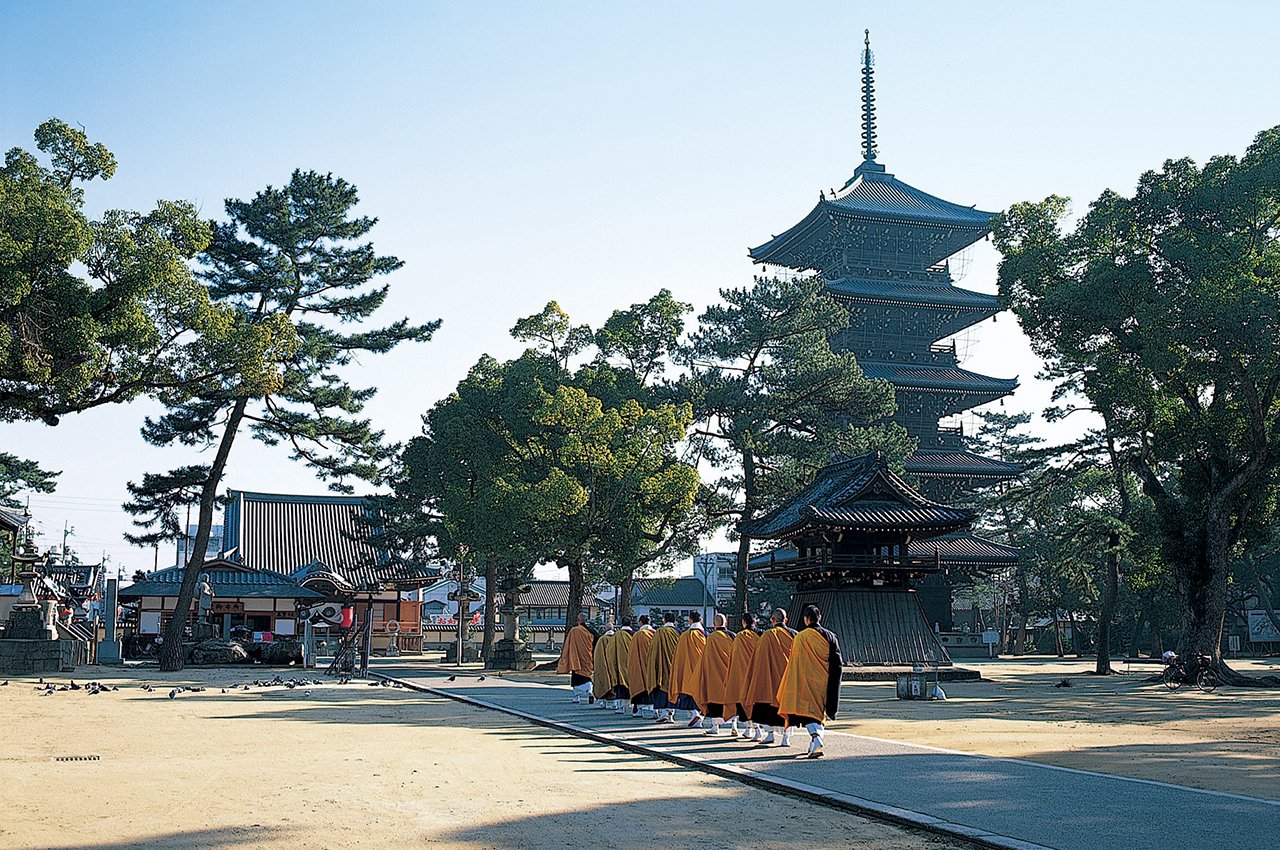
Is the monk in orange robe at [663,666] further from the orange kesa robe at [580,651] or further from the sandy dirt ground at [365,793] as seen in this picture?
the orange kesa robe at [580,651]

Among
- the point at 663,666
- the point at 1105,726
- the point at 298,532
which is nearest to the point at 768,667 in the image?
the point at 663,666

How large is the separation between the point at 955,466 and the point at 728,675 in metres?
36.4

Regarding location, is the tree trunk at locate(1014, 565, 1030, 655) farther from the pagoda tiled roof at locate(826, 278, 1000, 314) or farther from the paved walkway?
the paved walkway

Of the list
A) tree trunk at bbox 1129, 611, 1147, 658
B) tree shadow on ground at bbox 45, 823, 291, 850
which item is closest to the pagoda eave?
tree trunk at bbox 1129, 611, 1147, 658

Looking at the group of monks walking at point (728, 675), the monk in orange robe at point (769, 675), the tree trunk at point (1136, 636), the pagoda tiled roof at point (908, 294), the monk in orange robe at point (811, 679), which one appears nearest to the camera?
the monk in orange robe at point (811, 679)

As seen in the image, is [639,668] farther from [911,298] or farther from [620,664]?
[911,298]

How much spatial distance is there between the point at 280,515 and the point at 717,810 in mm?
48402

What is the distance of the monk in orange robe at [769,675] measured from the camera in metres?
12.7

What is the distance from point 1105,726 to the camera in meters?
16.2

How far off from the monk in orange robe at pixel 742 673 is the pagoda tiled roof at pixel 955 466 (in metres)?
34.4

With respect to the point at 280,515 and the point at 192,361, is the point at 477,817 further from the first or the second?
the point at 280,515

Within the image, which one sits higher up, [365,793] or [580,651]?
[580,651]

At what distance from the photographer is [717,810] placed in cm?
839

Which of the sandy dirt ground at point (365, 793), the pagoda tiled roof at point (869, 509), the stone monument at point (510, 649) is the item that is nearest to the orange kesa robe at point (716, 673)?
the sandy dirt ground at point (365, 793)
